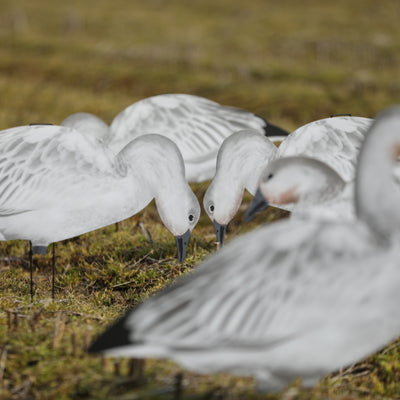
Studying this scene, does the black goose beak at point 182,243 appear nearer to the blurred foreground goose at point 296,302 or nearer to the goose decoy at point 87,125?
the blurred foreground goose at point 296,302

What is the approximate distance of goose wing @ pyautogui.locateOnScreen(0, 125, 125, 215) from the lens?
4.73 metres

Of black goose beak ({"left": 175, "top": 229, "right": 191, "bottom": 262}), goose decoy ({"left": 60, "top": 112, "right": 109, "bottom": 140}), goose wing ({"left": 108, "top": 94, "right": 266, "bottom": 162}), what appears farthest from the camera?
goose decoy ({"left": 60, "top": 112, "right": 109, "bottom": 140})

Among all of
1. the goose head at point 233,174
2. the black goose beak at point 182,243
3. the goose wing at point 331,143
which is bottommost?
the black goose beak at point 182,243

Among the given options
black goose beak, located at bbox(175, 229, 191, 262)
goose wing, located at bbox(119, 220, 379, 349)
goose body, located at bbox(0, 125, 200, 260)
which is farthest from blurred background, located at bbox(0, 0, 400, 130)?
goose wing, located at bbox(119, 220, 379, 349)

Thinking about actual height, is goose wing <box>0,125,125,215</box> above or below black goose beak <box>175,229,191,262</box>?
above

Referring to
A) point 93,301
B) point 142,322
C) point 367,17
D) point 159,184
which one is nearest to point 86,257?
point 93,301

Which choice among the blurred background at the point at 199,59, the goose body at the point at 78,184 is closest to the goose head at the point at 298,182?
the goose body at the point at 78,184

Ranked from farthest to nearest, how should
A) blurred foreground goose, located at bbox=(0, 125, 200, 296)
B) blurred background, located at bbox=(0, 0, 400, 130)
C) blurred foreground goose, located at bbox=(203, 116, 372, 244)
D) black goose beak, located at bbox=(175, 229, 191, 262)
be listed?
blurred background, located at bbox=(0, 0, 400, 130) → blurred foreground goose, located at bbox=(203, 116, 372, 244) → black goose beak, located at bbox=(175, 229, 191, 262) → blurred foreground goose, located at bbox=(0, 125, 200, 296)

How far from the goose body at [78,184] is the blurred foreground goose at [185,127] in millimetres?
1901

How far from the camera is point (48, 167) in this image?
484 centimetres

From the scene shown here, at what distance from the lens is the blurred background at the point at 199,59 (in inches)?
514

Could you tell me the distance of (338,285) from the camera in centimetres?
272

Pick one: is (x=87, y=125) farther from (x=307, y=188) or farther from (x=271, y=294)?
(x=271, y=294)

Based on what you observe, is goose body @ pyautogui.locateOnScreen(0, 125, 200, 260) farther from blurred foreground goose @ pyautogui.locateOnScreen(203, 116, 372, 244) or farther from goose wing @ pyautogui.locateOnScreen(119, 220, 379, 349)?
goose wing @ pyautogui.locateOnScreen(119, 220, 379, 349)
